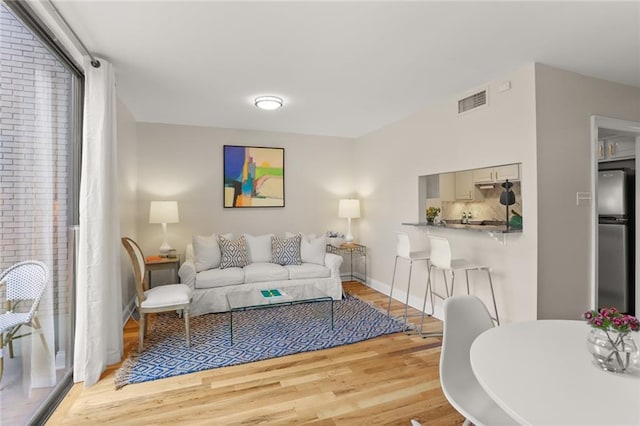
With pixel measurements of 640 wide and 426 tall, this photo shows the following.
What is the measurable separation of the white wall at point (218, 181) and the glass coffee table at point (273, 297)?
1275 millimetres

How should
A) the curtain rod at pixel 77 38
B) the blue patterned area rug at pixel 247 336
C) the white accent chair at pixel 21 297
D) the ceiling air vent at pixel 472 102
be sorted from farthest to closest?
the ceiling air vent at pixel 472 102
the blue patterned area rug at pixel 247 336
the curtain rod at pixel 77 38
the white accent chair at pixel 21 297

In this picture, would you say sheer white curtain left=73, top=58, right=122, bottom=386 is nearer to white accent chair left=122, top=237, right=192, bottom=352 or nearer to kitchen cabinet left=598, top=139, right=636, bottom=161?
white accent chair left=122, top=237, right=192, bottom=352

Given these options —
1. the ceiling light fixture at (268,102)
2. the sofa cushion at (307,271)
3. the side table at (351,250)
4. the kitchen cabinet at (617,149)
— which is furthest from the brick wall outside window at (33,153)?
the kitchen cabinet at (617,149)

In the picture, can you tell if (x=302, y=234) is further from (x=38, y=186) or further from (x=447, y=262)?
(x=38, y=186)

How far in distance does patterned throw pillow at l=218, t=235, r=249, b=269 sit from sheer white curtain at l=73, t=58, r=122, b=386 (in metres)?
1.72

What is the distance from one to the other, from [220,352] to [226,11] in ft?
8.78

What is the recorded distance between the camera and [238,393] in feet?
7.64

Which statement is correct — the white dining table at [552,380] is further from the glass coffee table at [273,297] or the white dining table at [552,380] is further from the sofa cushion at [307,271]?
the sofa cushion at [307,271]

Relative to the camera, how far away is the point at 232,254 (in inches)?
173

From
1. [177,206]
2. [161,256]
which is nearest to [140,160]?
[177,206]

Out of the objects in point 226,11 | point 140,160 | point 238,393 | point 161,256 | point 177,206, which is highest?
point 226,11

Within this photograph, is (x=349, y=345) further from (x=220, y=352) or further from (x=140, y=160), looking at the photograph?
(x=140, y=160)

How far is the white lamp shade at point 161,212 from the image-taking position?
418cm

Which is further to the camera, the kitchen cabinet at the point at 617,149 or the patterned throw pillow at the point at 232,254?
the patterned throw pillow at the point at 232,254
